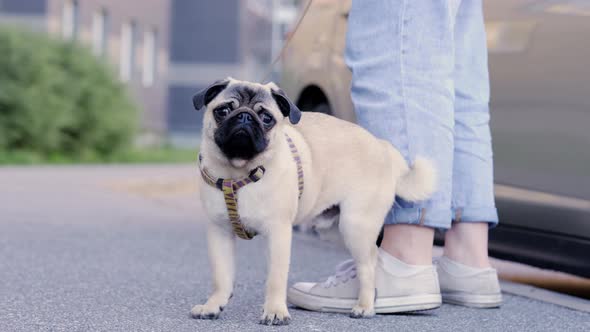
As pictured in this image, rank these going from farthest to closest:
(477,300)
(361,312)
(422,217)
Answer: (477,300), (422,217), (361,312)

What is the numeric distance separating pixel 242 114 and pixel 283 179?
0.25 metres

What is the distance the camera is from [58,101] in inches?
655

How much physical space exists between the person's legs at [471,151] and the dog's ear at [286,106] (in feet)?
2.62

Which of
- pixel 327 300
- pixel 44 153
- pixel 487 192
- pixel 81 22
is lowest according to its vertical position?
pixel 44 153

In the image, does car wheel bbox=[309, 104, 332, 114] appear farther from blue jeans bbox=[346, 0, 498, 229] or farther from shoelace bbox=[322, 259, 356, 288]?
shoelace bbox=[322, 259, 356, 288]

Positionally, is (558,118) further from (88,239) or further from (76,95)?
(76,95)

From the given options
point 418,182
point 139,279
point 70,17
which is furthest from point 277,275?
point 70,17

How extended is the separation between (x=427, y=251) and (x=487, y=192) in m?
0.36

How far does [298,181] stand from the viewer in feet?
10.3

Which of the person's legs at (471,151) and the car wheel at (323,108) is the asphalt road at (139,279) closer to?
the person's legs at (471,151)

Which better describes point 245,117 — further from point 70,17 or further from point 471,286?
point 70,17

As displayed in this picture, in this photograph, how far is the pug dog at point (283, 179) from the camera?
3.02 m

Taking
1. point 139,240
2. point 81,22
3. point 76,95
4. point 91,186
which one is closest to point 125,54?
point 81,22

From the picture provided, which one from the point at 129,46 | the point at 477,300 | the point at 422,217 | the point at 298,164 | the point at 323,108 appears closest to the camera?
the point at 298,164
